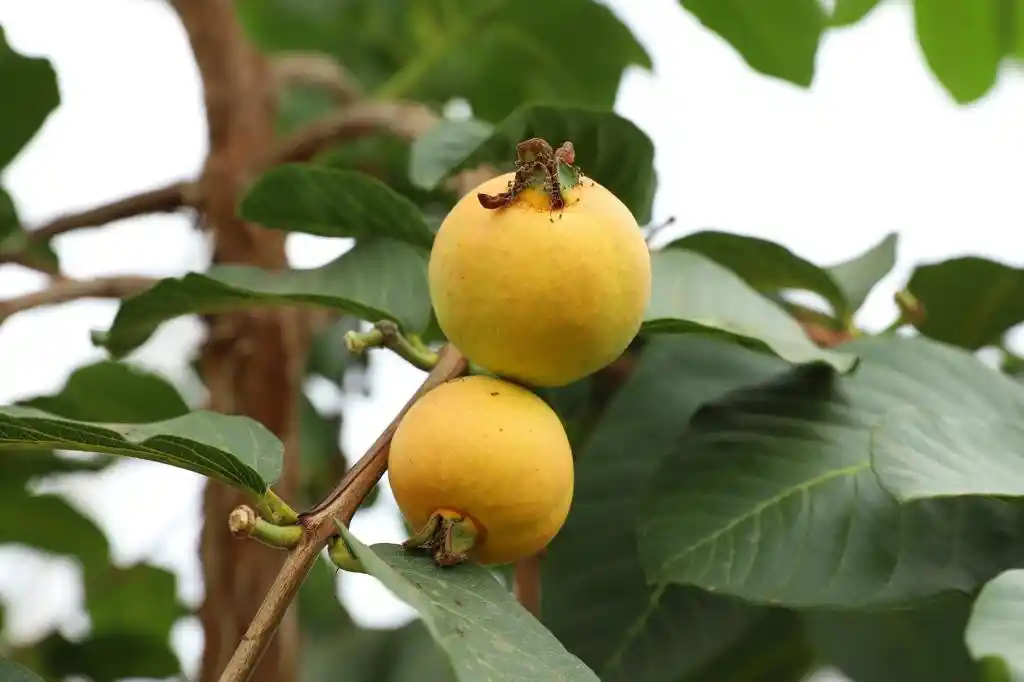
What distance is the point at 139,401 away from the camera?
21.7 inches

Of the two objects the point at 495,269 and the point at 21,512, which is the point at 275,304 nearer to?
the point at 495,269

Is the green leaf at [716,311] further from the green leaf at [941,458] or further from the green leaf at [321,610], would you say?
the green leaf at [321,610]

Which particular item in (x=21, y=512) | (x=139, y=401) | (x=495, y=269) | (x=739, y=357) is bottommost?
(x=21, y=512)

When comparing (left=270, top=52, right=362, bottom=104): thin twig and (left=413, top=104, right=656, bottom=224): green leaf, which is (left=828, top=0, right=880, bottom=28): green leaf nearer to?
(left=413, top=104, right=656, bottom=224): green leaf

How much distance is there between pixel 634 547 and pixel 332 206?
0.69 feet

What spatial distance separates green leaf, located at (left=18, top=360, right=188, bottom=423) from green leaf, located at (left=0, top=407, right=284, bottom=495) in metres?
0.23

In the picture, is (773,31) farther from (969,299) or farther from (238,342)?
(238,342)

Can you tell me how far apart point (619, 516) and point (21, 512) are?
46 centimetres

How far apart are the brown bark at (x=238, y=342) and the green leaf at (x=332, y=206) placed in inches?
6.8

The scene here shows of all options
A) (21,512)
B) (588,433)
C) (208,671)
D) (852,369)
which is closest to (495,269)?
(852,369)

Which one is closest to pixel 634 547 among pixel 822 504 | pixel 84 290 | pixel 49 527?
pixel 822 504

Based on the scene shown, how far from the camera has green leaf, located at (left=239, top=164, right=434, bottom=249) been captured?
43 cm

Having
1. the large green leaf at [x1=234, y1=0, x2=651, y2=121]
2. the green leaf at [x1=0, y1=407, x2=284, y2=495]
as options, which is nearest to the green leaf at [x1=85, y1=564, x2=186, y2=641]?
the large green leaf at [x1=234, y1=0, x2=651, y2=121]

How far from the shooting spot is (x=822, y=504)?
0.38 m
